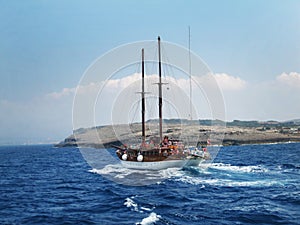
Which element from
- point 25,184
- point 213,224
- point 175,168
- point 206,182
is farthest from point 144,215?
point 175,168

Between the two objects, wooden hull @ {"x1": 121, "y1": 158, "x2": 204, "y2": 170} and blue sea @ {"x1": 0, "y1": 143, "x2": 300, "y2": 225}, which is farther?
wooden hull @ {"x1": 121, "y1": 158, "x2": 204, "y2": 170}

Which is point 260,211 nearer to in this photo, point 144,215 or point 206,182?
point 144,215

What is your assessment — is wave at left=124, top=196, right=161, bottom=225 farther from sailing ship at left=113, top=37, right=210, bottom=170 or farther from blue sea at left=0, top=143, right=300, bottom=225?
sailing ship at left=113, top=37, right=210, bottom=170

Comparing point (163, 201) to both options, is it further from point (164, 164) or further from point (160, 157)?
point (164, 164)

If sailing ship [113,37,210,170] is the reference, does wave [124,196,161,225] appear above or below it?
below

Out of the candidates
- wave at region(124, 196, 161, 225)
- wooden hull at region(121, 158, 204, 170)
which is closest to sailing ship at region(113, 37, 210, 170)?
wooden hull at region(121, 158, 204, 170)

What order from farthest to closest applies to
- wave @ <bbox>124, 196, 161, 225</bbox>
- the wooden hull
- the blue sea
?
the wooden hull
the blue sea
wave @ <bbox>124, 196, 161, 225</bbox>

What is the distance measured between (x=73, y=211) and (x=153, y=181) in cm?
1932

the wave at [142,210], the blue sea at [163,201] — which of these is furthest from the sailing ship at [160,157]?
the wave at [142,210]

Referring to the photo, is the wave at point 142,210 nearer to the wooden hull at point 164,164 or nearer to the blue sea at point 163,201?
the blue sea at point 163,201

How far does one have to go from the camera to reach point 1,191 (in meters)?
44.8

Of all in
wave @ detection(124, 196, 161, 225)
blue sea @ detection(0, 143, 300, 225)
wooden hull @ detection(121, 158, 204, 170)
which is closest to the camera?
wave @ detection(124, 196, 161, 225)

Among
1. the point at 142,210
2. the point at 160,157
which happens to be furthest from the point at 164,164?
the point at 142,210

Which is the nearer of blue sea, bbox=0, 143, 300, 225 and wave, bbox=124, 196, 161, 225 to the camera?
wave, bbox=124, 196, 161, 225
